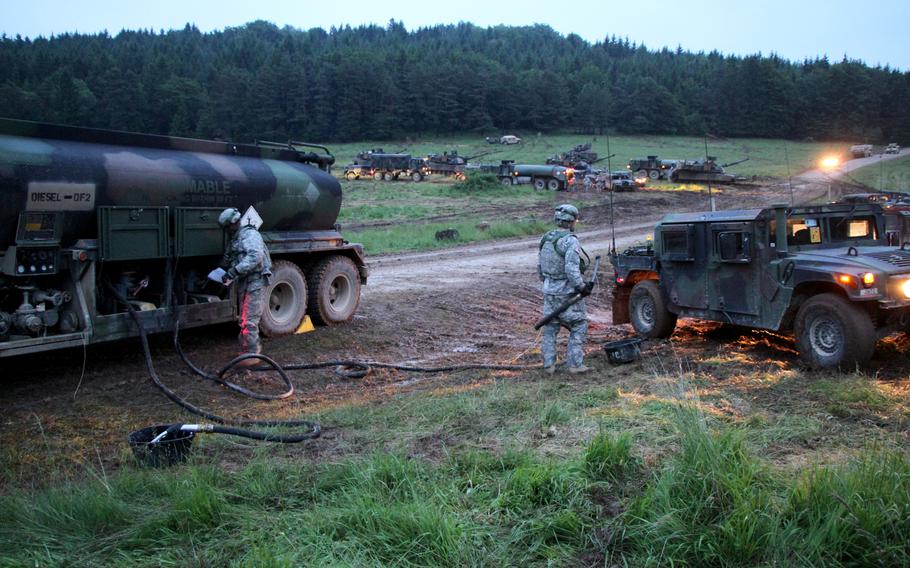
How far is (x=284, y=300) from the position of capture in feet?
37.5

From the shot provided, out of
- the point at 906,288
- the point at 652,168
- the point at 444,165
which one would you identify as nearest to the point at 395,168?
the point at 444,165

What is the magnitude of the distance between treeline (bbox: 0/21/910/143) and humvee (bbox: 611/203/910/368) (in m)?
46.2

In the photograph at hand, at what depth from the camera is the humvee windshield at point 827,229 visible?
9.05 meters

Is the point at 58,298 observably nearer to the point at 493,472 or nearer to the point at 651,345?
the point at 493,472

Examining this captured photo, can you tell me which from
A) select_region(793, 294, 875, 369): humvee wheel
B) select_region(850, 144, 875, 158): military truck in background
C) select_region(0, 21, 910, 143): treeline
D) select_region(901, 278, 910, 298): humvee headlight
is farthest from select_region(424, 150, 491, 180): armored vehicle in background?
select_region(901, 278, 910, 298): humvee headlight

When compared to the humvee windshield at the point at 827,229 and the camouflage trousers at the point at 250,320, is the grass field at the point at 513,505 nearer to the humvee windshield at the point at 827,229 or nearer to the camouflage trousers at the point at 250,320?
the camouflage trousers at the point at 250,320

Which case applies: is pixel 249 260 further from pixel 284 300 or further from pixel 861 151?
pixel 861 151

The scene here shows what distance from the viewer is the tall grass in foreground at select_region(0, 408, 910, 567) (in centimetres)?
385

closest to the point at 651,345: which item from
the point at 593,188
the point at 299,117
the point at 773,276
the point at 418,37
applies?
the point at 773,276

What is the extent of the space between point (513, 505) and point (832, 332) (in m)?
5.20

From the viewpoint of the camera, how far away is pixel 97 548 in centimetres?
413

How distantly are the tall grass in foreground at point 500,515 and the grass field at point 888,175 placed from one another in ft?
124

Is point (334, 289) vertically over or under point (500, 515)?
over

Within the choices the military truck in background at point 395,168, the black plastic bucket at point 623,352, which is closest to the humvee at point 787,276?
the black plastic bucket at point 623,352
